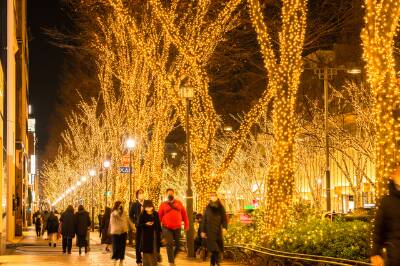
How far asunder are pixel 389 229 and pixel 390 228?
0.07ft

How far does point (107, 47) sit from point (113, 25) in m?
1.92

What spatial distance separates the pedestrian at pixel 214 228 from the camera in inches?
714

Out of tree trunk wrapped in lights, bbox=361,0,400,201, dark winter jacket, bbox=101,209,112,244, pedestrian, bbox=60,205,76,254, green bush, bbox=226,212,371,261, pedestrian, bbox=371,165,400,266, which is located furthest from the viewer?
pedestrian, bbox=60,205,76,254

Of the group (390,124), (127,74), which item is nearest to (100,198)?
(127,74)

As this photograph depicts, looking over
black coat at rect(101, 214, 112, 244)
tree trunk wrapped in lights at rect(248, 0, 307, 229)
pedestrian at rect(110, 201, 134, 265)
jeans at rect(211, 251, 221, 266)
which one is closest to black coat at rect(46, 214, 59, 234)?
black coat at rect(101, 214, 112, 244)

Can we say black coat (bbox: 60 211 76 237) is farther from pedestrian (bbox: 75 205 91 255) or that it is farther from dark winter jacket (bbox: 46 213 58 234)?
dark winter jacket (bbox: 46 213 58 234)

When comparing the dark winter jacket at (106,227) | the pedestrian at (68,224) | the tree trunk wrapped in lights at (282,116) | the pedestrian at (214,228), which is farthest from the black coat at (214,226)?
the pedestrian at (68,224)

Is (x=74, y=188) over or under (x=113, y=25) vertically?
under

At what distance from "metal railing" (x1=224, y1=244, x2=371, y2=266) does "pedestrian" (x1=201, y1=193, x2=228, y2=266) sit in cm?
111

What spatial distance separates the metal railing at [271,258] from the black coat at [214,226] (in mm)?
1141

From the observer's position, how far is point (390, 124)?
13492mm

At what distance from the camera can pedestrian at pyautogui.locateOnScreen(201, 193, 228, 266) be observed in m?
18.1

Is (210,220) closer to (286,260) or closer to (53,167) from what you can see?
(286,260)

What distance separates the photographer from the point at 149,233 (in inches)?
682
